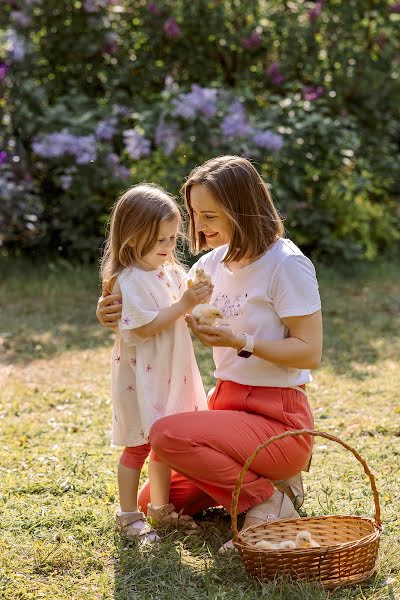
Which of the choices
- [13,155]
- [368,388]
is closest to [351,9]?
[13,155]

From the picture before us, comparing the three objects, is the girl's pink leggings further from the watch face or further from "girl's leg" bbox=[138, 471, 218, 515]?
the watch face

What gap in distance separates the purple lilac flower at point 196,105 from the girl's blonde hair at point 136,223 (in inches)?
151

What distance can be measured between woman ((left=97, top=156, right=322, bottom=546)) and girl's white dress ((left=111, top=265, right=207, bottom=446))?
10 cm

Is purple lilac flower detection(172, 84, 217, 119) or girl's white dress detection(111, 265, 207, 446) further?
purple lilac flower detection(172, 84, 217, 119)

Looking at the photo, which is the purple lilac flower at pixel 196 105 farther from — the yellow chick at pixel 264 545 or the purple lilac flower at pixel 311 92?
the yellow chick at pixel 264 545

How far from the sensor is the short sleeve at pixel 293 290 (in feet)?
9.32

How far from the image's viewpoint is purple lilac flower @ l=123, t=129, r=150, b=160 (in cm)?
689

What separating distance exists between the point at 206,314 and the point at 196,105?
165 inches

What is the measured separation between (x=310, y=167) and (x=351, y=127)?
30.3 inches

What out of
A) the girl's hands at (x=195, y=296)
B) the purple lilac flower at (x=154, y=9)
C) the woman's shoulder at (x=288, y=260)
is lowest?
the girl's hands at (x=195, y=296)

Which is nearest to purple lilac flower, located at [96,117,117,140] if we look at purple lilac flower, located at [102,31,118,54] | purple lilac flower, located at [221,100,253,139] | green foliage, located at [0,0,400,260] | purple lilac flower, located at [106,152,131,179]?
green foliage, located at [0,0,400,260]

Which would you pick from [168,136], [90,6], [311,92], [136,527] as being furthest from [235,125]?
[136,527]

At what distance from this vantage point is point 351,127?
771 centimetres

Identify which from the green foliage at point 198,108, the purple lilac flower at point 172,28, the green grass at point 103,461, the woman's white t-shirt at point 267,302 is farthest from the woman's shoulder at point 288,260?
the purple lilac flower at point 172,28
